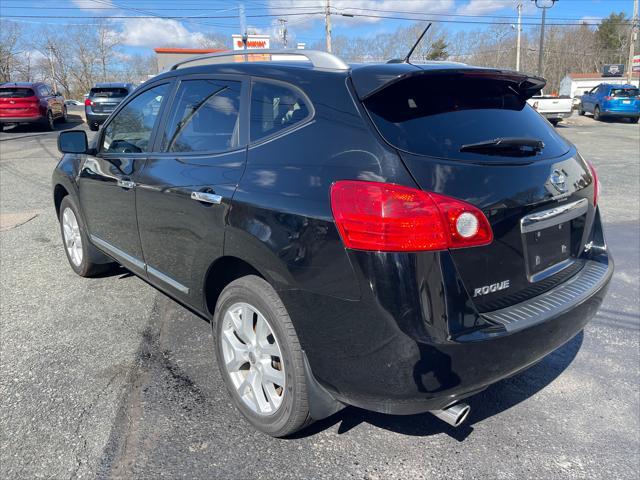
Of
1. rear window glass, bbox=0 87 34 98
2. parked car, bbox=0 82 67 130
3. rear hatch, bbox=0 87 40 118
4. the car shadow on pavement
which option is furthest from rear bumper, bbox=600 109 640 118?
the car shadow on pavement

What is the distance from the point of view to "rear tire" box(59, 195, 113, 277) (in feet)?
14.9

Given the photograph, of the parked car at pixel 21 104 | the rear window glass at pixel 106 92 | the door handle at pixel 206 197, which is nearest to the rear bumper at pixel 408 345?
the door handle at pixel 206 197

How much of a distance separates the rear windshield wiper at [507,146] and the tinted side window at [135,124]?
2135mm

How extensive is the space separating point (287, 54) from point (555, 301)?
1.80 m

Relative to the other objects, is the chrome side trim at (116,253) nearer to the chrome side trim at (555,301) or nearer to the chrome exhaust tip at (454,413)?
the chrome exhaust tip at (454,413)

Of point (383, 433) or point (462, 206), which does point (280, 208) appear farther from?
point (383, 433)

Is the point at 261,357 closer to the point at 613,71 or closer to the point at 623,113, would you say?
the point at 623,113

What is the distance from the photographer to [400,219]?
196cm

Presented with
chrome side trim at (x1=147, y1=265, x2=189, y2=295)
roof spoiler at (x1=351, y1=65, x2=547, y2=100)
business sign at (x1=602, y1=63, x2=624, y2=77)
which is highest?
roof spoiler at (x1=351, y1=65, x2=547, y2=100)

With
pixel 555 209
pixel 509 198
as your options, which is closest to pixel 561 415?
pixel 555 209

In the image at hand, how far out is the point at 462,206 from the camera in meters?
2.02

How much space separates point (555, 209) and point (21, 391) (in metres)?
3.03

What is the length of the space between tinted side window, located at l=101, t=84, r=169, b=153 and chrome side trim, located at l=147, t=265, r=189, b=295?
796mm

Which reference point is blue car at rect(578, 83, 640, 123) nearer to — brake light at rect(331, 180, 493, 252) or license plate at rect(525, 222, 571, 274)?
license plate at rect(525, 222, 571, 274)
